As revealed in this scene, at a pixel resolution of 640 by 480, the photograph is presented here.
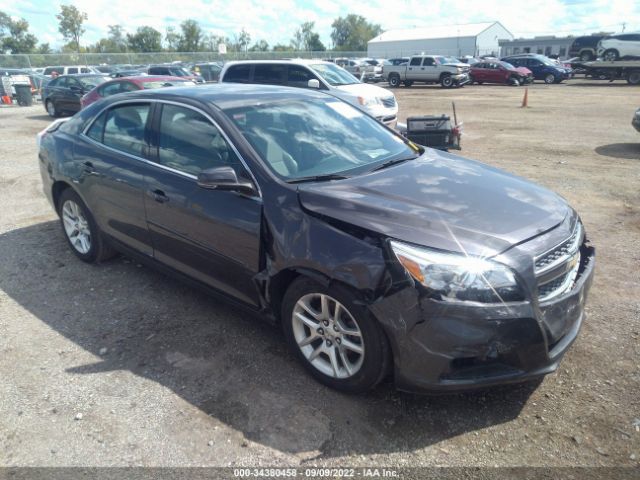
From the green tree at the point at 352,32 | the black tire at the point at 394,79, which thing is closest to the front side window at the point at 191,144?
the black tire at the point at 394,79

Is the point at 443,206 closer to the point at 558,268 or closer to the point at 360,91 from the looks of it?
the point at 558,268

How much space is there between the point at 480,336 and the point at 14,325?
349 cm

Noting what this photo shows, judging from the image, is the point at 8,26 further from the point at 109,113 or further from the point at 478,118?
the point at 109,113

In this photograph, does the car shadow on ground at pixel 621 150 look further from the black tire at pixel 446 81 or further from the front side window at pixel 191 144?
the black tire at pixel 446 81

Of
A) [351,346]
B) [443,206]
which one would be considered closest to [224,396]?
[351,346]

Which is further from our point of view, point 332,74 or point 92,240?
point 332,74

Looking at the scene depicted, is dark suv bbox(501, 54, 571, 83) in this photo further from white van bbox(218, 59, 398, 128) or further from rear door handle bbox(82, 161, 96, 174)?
rear door handle bbox(82, 161, 96, 174)

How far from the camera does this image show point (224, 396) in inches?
120

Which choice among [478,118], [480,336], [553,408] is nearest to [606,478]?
[553,408]

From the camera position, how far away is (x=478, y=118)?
15.6 m

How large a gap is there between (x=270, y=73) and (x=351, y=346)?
35.6ft

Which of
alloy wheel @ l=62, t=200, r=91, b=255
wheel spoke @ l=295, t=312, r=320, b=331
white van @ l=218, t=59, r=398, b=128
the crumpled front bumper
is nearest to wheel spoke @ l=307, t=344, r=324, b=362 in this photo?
wheel spoke @ l=295, t=312, r=320, b=331

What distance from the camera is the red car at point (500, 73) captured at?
30500 mm

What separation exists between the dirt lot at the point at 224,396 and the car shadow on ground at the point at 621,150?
539 cm
